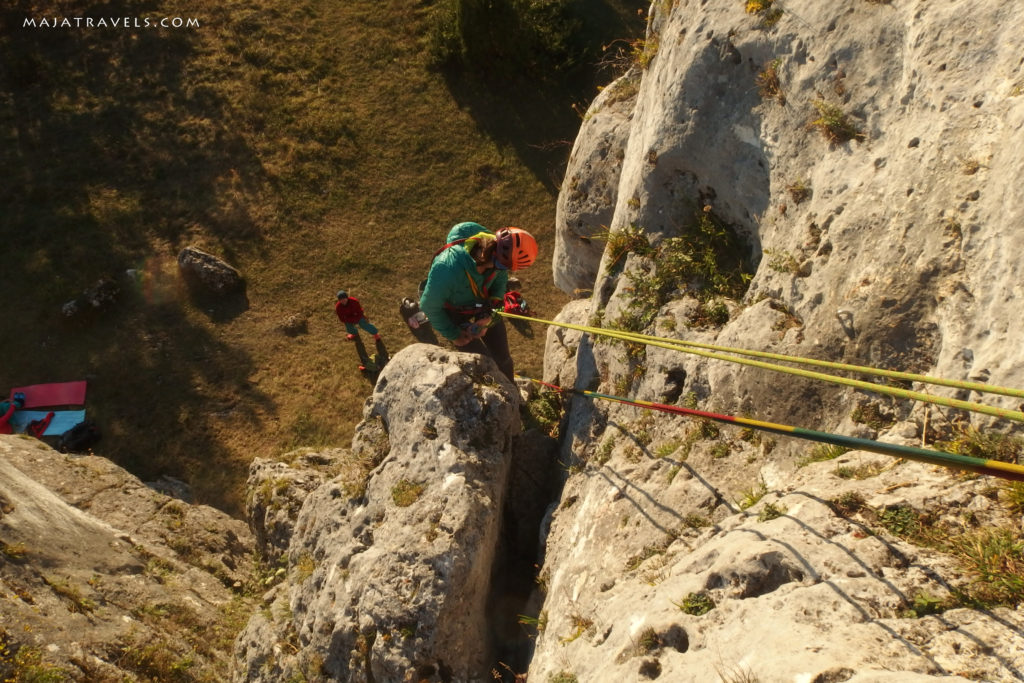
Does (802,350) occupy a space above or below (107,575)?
above

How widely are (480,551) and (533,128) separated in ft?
48.0

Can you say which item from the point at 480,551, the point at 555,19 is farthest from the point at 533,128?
the point at 480,551

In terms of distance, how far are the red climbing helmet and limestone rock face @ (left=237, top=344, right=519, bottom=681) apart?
4.49 feet

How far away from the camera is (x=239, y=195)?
703 inches

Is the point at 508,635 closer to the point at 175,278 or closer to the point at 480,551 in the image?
the point at 480,551

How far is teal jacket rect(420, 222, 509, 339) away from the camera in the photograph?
875 cm

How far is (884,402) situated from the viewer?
5.21 m

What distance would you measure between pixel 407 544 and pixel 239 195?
1414 centimetres

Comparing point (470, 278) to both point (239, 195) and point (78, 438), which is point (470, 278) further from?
point (239, 195)

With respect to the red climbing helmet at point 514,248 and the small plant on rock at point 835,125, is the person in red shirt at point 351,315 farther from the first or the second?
the small plant on rock at point 835,125

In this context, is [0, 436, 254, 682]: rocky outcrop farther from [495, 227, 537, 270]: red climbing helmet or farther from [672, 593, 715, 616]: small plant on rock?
[672, 593, 715, 616]: small plant on rock

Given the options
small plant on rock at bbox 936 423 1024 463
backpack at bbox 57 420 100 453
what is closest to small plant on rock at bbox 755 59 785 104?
small plant on rock at bbox 936 423 1024 463
